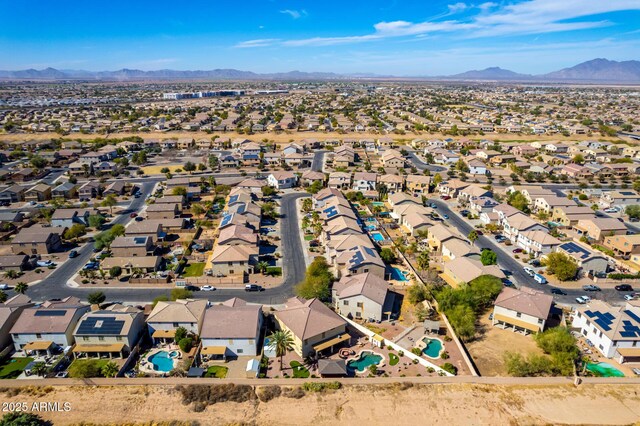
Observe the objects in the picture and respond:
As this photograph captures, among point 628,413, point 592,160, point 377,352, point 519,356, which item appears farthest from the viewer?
point 592,160

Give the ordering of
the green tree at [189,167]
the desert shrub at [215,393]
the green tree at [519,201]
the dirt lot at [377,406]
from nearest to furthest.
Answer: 1. the dirt lot at [377,406]
2. the desert shrub at [215,393]
3. the green tree at [519,201]
4. the green tree at [189,167]

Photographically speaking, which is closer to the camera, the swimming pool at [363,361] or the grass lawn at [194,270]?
the swimming pool at [363,361]

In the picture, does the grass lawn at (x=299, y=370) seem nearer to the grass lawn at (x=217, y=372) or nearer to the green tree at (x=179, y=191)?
the grass lawn at (x=217, y=372)

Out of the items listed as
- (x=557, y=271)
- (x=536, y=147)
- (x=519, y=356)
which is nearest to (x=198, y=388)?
(x=519, y=356)

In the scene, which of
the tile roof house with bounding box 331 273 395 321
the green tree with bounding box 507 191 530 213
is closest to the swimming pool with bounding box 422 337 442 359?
the tile roof house with bounding box 331 273 395 321

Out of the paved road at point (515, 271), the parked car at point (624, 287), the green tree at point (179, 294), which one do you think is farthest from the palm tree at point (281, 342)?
the parked car at point (624, 287)

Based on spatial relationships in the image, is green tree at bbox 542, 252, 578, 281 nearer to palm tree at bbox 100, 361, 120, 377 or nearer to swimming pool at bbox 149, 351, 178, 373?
swimming pool at bbox 149, 351, 178, 373

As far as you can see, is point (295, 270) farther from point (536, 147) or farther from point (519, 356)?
point (536, 147)
